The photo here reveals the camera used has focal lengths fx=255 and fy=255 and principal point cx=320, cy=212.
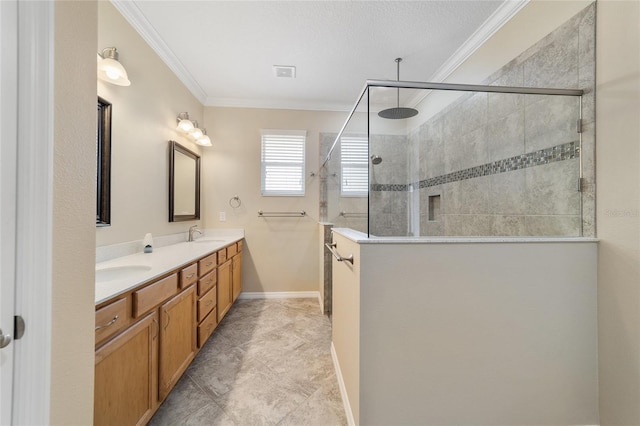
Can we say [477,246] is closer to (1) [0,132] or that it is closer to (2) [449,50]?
(1) [0,132]

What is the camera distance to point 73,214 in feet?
2.26

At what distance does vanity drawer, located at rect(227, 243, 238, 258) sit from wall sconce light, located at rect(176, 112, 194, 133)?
50.5 inches

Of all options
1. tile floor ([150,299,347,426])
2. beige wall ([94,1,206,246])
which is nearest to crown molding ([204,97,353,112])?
beige wall ([94,1,206,246])

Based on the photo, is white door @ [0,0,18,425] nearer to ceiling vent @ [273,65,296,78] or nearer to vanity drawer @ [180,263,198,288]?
vanity drawer @ [180,263,198,288]

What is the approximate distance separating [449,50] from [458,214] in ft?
4.89

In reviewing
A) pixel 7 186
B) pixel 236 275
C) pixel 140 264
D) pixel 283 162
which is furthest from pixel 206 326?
pixel 283 162

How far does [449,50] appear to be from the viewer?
2312mm

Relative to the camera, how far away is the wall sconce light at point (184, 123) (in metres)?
2.56

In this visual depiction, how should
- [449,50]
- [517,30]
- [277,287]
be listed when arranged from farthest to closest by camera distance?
[277,287]
[449,50]
[517,30]

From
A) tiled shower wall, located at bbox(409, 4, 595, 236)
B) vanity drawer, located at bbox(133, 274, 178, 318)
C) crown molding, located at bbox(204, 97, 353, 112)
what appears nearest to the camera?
vanity drawer, located at bbox(133, 274, 178, 318)

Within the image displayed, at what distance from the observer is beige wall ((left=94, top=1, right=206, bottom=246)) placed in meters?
1.73

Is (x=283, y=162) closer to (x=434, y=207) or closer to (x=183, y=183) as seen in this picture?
(x=183, y=183)

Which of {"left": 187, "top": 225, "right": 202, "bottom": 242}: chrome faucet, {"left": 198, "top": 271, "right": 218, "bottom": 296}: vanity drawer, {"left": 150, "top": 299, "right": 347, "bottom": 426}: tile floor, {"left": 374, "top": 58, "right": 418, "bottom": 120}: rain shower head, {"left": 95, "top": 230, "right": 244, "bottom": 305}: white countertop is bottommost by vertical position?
{"left": 150, "top": 299, "right": 347, "bottom": 426}: tile floor

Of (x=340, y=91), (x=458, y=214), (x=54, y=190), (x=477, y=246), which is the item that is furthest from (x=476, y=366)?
(x=340, y=91)
